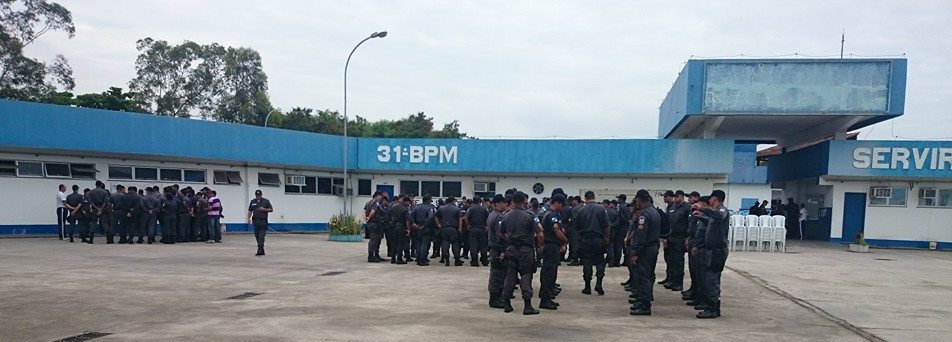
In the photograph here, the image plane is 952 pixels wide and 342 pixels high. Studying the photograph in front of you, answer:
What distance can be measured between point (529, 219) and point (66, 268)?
29.0 ft

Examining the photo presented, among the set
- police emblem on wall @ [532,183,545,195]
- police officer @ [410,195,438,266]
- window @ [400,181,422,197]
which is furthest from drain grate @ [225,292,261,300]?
police emblem on wall @ [532,183,545,195]

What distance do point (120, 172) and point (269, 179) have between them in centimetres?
525

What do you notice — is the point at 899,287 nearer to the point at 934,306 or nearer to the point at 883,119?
the point at 934,306

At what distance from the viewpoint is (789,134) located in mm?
25984

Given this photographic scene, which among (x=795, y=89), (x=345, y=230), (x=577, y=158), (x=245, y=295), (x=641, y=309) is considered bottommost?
(x=345, y=230)

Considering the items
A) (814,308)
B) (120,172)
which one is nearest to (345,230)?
(120,172)

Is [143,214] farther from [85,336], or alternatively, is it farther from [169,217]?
[85,336]

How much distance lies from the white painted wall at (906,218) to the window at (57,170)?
84.9 ft

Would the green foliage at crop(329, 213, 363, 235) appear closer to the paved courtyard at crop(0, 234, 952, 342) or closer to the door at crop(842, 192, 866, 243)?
the paved courtyard at crop(0, 234, 952, 342)

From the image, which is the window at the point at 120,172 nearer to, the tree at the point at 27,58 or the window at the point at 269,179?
the window at the point at 269,179

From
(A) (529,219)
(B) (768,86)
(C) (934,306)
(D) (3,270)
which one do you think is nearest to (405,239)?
(A) (529,219)

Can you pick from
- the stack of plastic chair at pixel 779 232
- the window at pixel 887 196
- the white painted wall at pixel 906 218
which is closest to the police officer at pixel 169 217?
the stack of plastic chair at pixel 779 232

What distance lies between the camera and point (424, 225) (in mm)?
13602

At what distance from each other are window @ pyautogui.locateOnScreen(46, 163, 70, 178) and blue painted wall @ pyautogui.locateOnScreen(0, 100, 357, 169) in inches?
48.1
